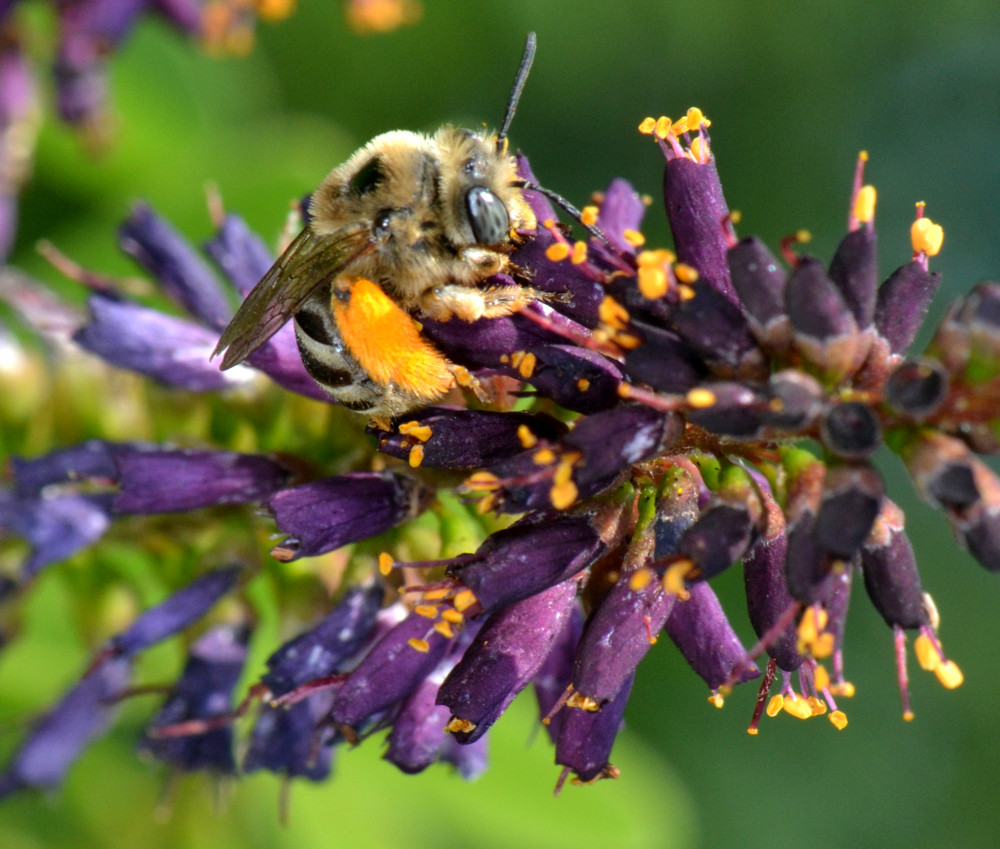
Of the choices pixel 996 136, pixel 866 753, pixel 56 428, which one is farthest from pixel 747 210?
pixel 56 428

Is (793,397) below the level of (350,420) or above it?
above

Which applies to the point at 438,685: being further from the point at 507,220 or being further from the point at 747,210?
the point at 747,210

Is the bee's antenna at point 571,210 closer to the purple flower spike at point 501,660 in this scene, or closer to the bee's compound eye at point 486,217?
the bee's compound eye at point 486,217

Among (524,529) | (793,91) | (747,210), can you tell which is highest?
(524,529)

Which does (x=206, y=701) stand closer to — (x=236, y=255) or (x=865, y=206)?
(x=236, y=255)

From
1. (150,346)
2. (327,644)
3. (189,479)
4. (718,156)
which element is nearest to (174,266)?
(150,346)

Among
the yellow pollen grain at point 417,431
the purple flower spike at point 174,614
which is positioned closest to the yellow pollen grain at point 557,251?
the yellow pollen grain at point 417,431
